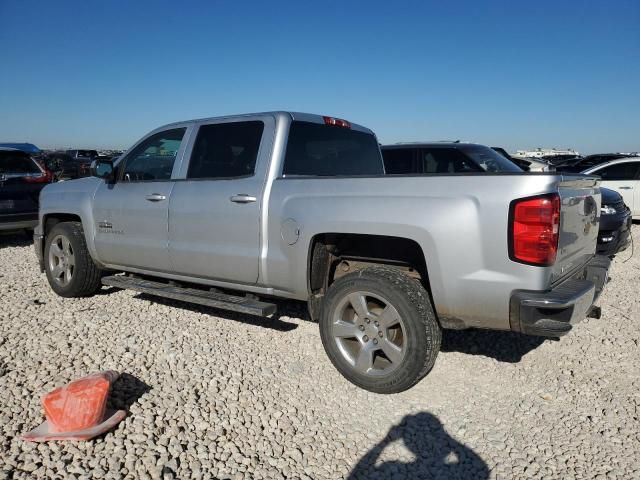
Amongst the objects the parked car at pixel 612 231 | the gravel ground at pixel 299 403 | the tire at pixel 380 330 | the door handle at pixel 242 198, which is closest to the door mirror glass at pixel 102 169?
the gravel ground at pixel 299 403

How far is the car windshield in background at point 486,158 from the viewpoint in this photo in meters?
7.62

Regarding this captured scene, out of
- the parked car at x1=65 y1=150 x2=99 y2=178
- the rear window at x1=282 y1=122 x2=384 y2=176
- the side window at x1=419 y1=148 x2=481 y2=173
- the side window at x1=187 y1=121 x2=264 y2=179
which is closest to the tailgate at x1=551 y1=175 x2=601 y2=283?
the rear window at x1=282 y1=122 x2=384 y2=176

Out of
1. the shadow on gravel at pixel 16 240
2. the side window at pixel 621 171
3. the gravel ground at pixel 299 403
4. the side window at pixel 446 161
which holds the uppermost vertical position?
the side window at pixel 446 161

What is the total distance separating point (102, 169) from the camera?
4867mm

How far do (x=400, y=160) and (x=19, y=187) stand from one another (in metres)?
6.65

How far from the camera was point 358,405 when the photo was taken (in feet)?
10.6

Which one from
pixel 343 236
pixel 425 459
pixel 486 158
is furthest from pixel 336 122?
pixel 486 158

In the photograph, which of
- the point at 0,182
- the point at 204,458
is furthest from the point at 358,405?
the point at 0,182

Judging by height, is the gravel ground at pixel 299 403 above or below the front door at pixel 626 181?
below

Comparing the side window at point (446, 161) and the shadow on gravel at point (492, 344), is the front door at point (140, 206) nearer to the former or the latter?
the shadow on gravel at point (492, 344)

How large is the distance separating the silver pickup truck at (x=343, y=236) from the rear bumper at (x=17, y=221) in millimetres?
3998

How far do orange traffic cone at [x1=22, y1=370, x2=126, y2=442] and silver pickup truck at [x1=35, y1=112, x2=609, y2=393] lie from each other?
1280 millimetres

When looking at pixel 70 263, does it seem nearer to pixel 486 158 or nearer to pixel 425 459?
pixel 425 459

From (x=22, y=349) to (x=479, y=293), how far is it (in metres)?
3.59
